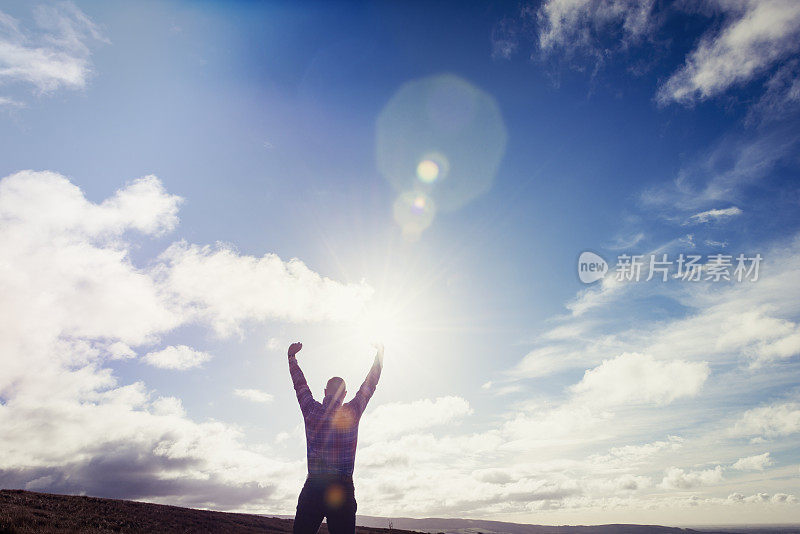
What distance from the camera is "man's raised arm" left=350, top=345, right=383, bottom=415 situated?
14.2 ft

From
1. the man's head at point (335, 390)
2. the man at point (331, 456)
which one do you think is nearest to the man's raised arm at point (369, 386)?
the man at point (331, 456)

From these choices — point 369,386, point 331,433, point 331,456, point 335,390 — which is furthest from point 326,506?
point 369,386

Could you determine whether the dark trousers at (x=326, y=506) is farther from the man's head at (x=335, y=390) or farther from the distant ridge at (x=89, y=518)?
the distant ridge at (x=89, y=518)

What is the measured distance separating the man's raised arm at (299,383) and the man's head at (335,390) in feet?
0.81

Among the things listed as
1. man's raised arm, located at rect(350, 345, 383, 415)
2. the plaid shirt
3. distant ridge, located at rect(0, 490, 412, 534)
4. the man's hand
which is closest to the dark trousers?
the plaid shirt

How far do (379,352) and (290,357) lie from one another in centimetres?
108

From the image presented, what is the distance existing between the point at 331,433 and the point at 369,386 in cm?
66

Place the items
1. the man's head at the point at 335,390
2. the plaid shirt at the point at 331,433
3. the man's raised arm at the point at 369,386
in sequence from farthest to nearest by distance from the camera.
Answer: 1. the man's raised arm at the point at 369,386
2. the man's head at the point at 335,390
3. the plaid shirt at the point at 331,433

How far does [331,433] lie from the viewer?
4082mm

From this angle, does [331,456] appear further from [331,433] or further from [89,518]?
[89,518]

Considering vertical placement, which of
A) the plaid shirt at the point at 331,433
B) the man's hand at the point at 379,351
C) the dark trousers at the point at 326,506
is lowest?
the dark trousers at the point at 326,506

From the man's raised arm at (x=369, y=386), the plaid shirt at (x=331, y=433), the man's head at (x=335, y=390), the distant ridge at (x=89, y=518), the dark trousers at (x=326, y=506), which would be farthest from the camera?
the distant ridge at (x=89, y=518)

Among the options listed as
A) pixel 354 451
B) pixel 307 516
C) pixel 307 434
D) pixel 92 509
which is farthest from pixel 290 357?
pixel 92 509

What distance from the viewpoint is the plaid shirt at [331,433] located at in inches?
157
